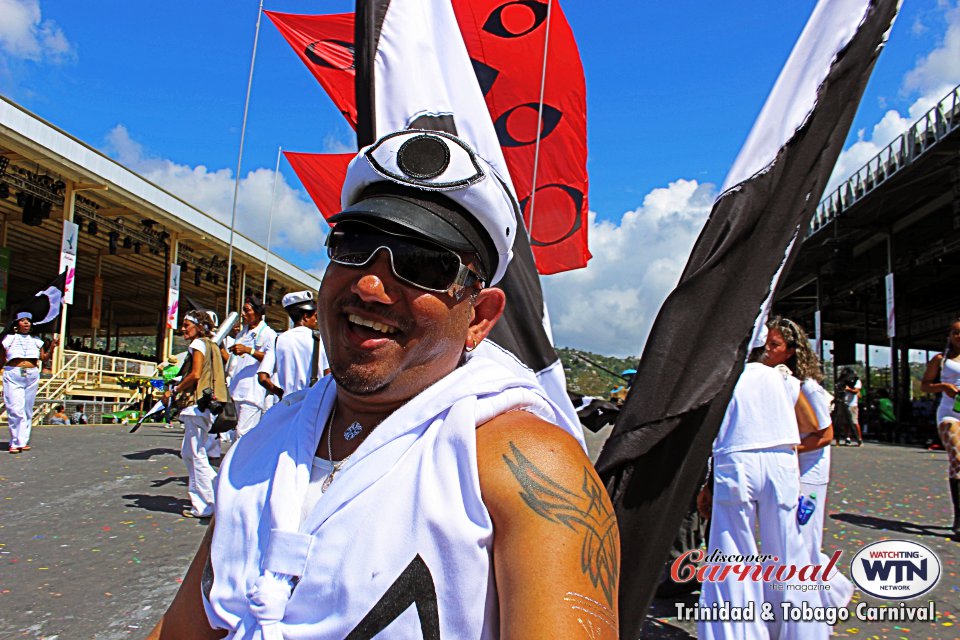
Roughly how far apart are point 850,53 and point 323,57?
5.08m

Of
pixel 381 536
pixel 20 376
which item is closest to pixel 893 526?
pixel 381 536

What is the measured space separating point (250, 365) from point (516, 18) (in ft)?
14.7

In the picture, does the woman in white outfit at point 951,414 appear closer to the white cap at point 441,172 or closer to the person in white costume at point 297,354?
the person in white costume at point 297,354

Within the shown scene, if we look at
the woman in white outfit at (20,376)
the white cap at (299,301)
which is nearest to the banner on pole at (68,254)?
the woman in white outfit at (20,376)

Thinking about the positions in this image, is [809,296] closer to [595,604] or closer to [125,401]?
[125,401]

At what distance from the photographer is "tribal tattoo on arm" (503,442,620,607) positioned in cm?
102

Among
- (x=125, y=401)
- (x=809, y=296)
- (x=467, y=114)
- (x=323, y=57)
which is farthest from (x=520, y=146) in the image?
(x=809, y=296)

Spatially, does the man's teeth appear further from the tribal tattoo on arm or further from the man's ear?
the tribal tattoo on arm

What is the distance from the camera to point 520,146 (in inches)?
160

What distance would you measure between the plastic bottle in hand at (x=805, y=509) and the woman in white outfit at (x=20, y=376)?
10.2 meters

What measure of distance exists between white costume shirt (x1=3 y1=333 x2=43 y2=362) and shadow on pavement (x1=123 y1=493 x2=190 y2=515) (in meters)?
4.32

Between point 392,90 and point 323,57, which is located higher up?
point 323,57

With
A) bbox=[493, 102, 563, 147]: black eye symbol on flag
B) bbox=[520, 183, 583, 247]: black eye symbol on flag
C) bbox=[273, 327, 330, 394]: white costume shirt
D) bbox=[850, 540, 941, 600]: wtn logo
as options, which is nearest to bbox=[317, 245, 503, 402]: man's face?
bbox=[493, 102, 563, 147]: black eye symbol on flag

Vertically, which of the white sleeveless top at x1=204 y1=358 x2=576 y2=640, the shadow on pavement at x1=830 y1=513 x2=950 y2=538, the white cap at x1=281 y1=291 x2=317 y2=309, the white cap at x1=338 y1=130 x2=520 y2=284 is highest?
the white cap at x1=281 y1=291 x2=317 y2=309
